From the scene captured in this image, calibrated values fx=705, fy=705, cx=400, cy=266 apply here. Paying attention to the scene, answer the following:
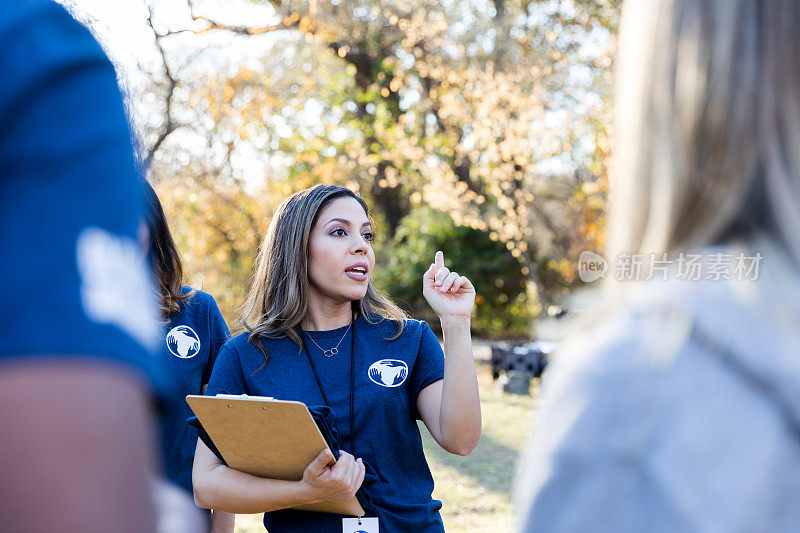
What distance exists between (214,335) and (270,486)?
3.10 ft

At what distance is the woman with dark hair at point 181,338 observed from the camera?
9.41 ft

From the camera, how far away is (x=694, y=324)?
2.50 feet

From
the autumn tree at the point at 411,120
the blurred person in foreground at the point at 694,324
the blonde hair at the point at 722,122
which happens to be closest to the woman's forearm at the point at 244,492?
the blurred person in foreground at the point at 694,324

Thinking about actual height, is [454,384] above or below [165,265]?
below

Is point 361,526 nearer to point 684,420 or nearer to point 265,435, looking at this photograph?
point 265,435

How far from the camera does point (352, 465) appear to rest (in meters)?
2.28

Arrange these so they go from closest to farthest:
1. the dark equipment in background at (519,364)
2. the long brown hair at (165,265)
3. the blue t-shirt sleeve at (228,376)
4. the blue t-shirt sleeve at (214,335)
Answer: the blue t-shirt sleeve at (228,376), the long brown hair at (165,265), the blue t-shirt sleeve at (214,335), the dark equipment in background at (519,364)

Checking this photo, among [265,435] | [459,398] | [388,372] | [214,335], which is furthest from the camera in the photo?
[214,335]

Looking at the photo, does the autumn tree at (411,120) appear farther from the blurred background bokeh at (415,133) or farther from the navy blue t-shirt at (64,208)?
the navy blue t-shirt at (64,208)

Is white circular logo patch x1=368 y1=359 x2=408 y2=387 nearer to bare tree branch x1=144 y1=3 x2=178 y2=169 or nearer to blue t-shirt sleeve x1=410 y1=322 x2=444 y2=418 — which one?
blue t-shirt sleeve x1=410 y1=322 x2=444 y2=418

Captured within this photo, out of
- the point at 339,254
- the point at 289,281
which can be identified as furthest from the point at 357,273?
the point at 289,281

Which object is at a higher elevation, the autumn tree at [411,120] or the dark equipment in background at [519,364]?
the autumn tree at [411,120]

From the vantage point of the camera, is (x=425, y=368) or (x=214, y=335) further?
(x=214, y=335)

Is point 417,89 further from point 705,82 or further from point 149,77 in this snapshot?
point 705,82
